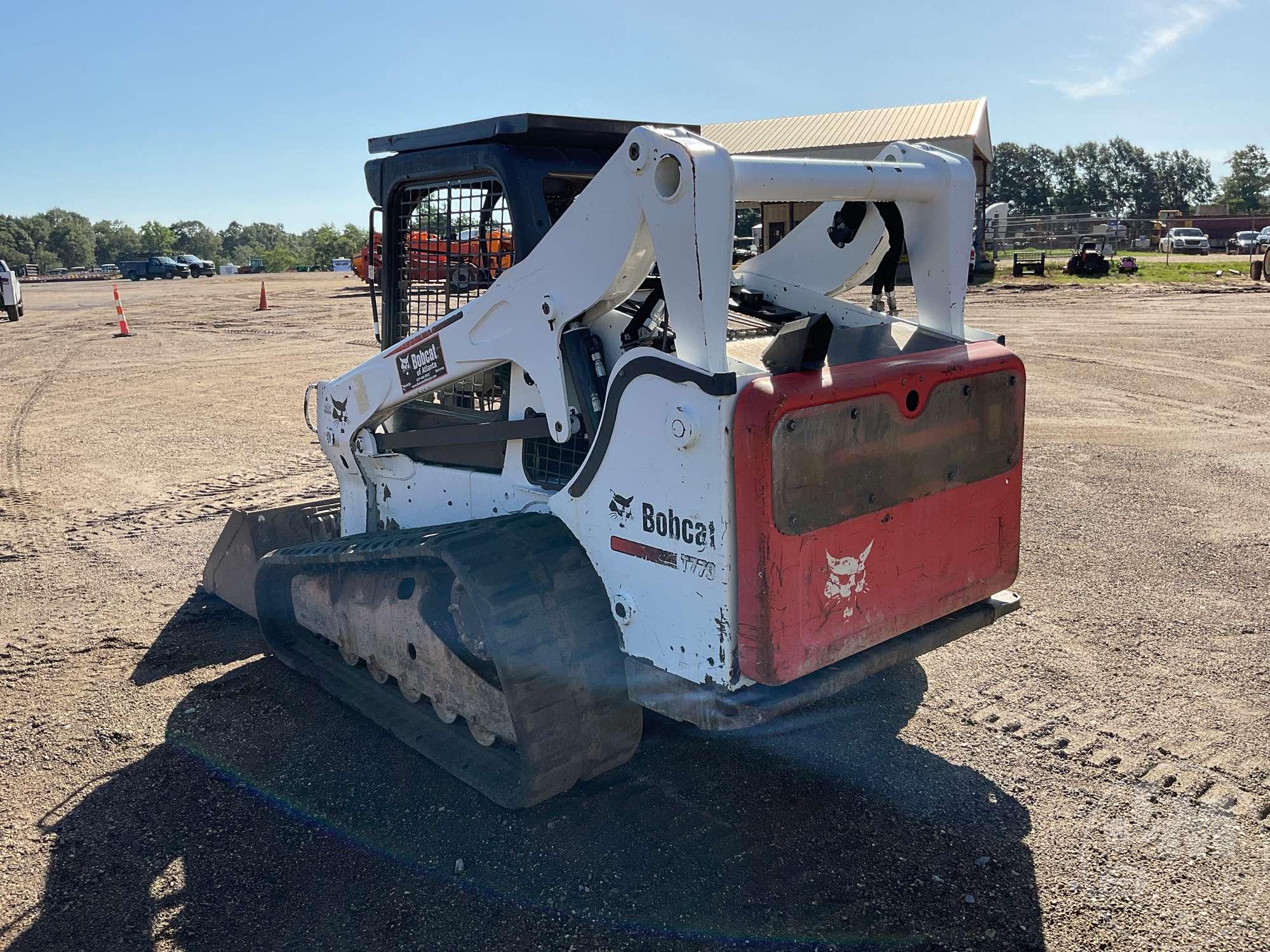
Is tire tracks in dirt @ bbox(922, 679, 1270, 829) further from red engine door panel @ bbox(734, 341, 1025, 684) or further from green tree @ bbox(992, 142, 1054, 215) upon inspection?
green tree @ bbox(992, 142, 1054, 215)

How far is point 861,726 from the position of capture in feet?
14.0

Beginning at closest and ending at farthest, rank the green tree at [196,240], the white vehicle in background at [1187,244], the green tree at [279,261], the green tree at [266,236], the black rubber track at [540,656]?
the black rubber track at [540,656] < the white vehicle in background at [1187,244] < the green tree at [279,261] < the green tree at [196,240] < the green tree at [266,236]

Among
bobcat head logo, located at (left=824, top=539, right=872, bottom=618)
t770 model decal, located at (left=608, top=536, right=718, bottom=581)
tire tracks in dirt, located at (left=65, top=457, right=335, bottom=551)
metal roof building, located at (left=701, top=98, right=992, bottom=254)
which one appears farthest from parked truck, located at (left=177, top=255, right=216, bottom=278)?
bobcat head logo, located at (left=824, top=539, right=872, bottom=618)

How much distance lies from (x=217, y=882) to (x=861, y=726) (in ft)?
7.94

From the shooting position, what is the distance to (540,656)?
11.1ft

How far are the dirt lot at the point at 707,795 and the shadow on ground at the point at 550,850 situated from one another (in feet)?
0.04

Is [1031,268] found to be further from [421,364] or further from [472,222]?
A: [421,364]

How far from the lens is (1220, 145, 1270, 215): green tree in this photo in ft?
269

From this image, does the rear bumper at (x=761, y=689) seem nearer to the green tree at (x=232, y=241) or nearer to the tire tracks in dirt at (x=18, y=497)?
the tire tracks in dirt at (x=18, y=497)

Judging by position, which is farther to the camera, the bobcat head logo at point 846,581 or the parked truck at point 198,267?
the parked truck at point 198,267

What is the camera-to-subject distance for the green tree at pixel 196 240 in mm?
113688

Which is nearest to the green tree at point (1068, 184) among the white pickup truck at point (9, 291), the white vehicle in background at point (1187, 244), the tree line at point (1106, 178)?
the tree line at point (1106, 178)

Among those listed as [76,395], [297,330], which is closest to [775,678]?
[76,395]

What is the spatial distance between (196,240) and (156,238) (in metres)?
13.9
